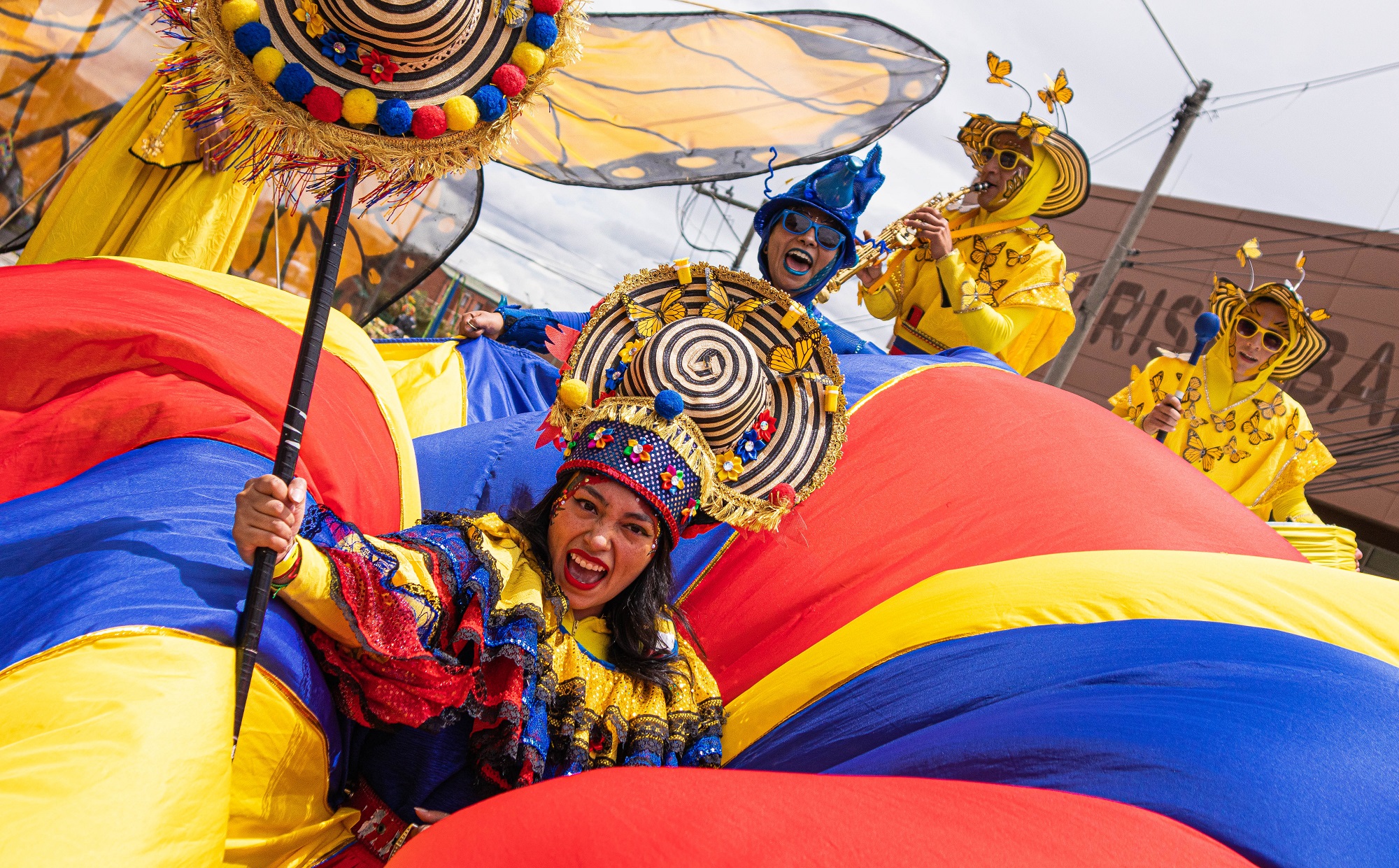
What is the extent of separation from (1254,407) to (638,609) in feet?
11.6

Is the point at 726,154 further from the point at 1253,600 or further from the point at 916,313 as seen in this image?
the point at 1253,600

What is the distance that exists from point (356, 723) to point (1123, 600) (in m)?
1.36

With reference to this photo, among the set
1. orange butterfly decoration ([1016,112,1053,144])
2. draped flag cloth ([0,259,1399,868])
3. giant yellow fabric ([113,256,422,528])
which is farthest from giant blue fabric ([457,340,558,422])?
orange butterfly decoration ([1016,112,1053,144])

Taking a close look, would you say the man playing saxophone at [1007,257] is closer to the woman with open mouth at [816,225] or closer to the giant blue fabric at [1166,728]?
the woman with open mouth at [816,225]

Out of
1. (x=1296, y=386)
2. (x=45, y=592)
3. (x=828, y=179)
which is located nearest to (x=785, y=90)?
(x=828, y=179)

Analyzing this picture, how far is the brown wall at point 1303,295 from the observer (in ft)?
37.9

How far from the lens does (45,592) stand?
1258 mm

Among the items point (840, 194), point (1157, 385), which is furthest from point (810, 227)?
point (1157, 385)

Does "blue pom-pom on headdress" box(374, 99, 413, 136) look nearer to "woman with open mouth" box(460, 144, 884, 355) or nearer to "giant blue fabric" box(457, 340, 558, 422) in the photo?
"woman with open mouth" box(460, 144, 884, 355)

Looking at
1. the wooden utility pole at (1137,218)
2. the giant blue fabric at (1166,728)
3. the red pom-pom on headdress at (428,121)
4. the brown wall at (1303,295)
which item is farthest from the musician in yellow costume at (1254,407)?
the brown wall at (1303,295)

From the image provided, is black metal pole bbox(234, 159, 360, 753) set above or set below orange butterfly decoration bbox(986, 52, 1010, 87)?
below

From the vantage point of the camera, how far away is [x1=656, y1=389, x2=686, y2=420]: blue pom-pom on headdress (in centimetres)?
194

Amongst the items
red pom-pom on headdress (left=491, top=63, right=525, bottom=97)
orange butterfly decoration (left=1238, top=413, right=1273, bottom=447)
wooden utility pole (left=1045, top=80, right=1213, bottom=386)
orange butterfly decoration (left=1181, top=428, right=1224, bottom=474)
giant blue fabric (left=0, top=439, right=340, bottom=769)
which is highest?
wooden utility pole (left=1045, top=80, right=1213, bottom=386)

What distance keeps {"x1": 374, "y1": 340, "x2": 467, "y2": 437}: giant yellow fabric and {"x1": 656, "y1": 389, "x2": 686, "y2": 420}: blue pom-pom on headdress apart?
47.1 inches
